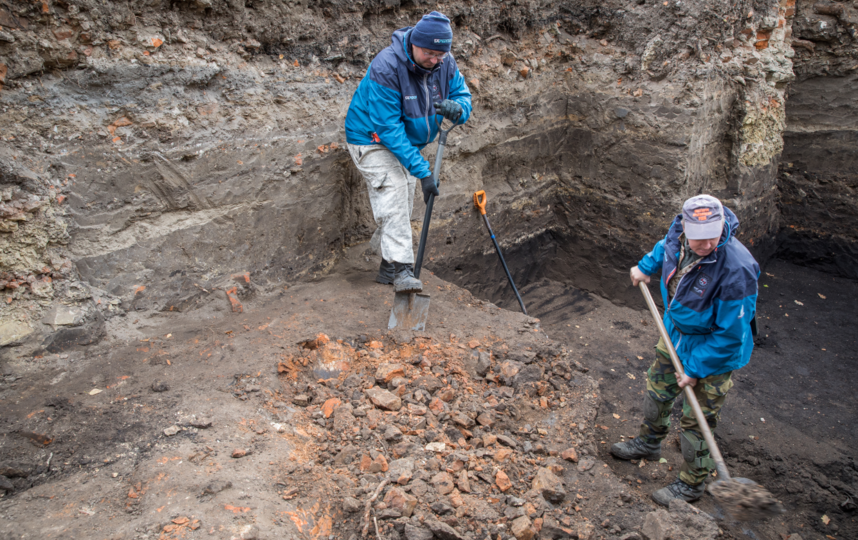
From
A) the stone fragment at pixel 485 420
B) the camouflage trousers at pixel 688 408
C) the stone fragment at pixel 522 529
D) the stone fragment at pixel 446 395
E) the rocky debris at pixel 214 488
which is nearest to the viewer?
the rocky debris at pixel 214 488

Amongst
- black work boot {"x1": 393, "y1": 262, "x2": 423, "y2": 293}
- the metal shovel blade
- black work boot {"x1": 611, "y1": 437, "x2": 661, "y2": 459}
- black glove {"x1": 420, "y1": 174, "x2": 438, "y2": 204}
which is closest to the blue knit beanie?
black glove {"x1": 420, "y1": 174, "x2": 438, "y2": 204}

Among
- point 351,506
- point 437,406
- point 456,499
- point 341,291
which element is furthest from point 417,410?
point 341,291

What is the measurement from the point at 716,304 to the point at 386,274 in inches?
92.8

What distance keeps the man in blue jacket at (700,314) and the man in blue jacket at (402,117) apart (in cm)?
158

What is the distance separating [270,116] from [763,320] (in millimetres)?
5144

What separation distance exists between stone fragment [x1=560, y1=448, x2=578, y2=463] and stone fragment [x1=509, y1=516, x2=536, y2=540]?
0.64 metres

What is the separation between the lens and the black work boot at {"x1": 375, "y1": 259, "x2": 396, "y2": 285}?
4.28 metres

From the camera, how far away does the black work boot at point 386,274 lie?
4.28 meters

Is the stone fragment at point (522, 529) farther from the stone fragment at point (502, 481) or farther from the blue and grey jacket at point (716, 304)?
the blue and grey jacket at point (716, 304)

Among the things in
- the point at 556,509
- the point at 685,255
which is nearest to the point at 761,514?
the point at 556,509

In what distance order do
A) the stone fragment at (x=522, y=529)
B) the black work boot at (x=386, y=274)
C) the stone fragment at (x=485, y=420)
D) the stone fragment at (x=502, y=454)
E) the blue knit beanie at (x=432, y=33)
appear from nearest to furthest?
1. the stone fragment at (x=522, y=529)
2. the stone fragment at (x=502, y=454)
3. the stone fragment at (x=485, y=420)
4. the blue knit beanie at (x=432, y=33)
5. the black work boot at (x=386, y=274)

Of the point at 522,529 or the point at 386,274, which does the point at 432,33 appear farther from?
the point at 522,529

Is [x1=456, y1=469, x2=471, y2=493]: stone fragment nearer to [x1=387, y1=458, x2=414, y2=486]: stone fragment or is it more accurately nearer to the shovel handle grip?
[x1=387, y1=458, x2=414, y2=486]: stone fragment

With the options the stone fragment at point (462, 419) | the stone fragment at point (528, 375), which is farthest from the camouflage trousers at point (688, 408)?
the stone fragment at point (462, 419)
